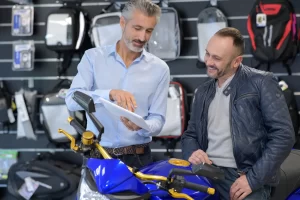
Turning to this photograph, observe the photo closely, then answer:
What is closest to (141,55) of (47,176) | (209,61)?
(209,61)

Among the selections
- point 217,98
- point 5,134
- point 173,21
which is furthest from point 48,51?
point 217,98

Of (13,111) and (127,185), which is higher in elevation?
(127,185)

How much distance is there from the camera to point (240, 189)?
1.86 metres

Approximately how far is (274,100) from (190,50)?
2409mm

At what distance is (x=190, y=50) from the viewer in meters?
4.22

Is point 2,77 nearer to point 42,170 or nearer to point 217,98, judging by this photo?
point 42,170

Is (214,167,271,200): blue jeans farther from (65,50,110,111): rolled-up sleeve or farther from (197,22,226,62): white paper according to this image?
(197,22,226,62): white paper

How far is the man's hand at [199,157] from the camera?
1.90m

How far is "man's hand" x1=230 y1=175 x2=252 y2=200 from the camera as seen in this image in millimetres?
1856

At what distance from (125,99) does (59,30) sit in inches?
101

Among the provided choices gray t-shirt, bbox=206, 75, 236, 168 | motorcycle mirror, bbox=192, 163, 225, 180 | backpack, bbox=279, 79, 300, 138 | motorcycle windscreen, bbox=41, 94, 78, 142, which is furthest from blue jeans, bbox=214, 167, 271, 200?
motorcycle windscreen, bbox=41, 94, 78, 142

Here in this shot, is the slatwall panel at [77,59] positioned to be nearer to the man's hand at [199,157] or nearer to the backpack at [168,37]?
the backpack at [168,37]

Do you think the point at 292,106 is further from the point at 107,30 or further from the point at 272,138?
the point at 272,138

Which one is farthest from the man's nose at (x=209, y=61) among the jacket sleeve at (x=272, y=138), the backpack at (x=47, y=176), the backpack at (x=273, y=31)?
the backpack at (x=47, y=176)
